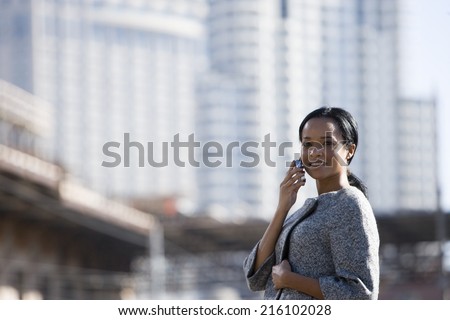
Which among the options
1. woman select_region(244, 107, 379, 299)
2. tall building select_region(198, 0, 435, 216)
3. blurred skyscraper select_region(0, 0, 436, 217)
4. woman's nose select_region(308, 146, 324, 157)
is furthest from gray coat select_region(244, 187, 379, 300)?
tall building select_region(198, 0, 435, 216)

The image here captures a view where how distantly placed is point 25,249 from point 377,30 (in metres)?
154

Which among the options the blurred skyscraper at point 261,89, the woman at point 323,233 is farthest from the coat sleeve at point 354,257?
the blurred skyscraper at point 261,89

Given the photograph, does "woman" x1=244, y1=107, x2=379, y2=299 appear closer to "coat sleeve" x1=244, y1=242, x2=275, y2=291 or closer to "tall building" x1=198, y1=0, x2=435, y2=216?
"coat sleeve" x1=244, y1=242, x2=275, y2=291

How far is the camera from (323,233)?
3.37 metres

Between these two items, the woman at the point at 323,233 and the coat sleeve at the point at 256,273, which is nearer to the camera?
the woman at the point at 323,233

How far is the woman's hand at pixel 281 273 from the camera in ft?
11.2

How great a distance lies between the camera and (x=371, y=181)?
17800 centimetres

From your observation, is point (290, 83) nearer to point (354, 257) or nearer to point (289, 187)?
point (289, 187)

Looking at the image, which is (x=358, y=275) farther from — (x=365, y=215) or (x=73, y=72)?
(x=73, y=72)

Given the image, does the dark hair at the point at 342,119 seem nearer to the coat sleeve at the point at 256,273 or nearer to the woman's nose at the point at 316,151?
the woman's nose at the point at 316,151

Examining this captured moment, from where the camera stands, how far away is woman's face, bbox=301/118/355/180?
351cm

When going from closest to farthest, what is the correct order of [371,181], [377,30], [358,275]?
1. [358,275]
2. [371,181]
3. [377,30]

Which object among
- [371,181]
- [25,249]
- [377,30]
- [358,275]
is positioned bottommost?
[358,275]

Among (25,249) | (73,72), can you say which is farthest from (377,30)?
(25,249)
